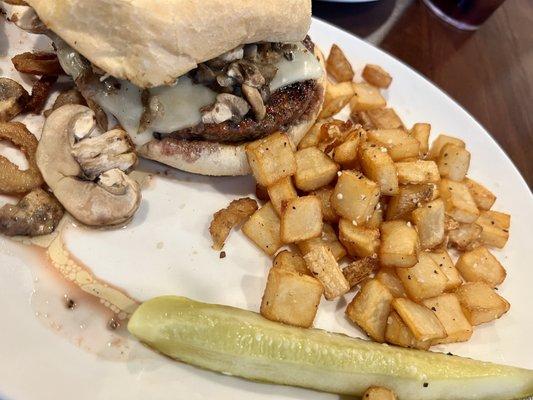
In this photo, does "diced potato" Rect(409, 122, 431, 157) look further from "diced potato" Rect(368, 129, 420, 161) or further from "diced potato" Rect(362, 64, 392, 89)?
"diced potato" Rect(362, 64, 392, 89)

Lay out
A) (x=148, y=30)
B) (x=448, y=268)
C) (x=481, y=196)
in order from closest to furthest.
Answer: (x=148, y=30)
(x=448, y=268)
(x=481, y=196)

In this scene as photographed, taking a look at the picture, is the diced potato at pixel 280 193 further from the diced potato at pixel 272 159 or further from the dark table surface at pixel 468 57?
the dark table surface at pixel 468 57

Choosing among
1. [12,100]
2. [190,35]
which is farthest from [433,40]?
[12,100]

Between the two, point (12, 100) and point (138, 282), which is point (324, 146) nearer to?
point (138, 282)

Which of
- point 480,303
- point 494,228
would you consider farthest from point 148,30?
point 494,228

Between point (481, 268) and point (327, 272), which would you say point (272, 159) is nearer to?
point (327, 272)

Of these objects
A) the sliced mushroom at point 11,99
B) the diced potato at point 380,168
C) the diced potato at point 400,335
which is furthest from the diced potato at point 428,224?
the sliced mushroom at point 11,99
